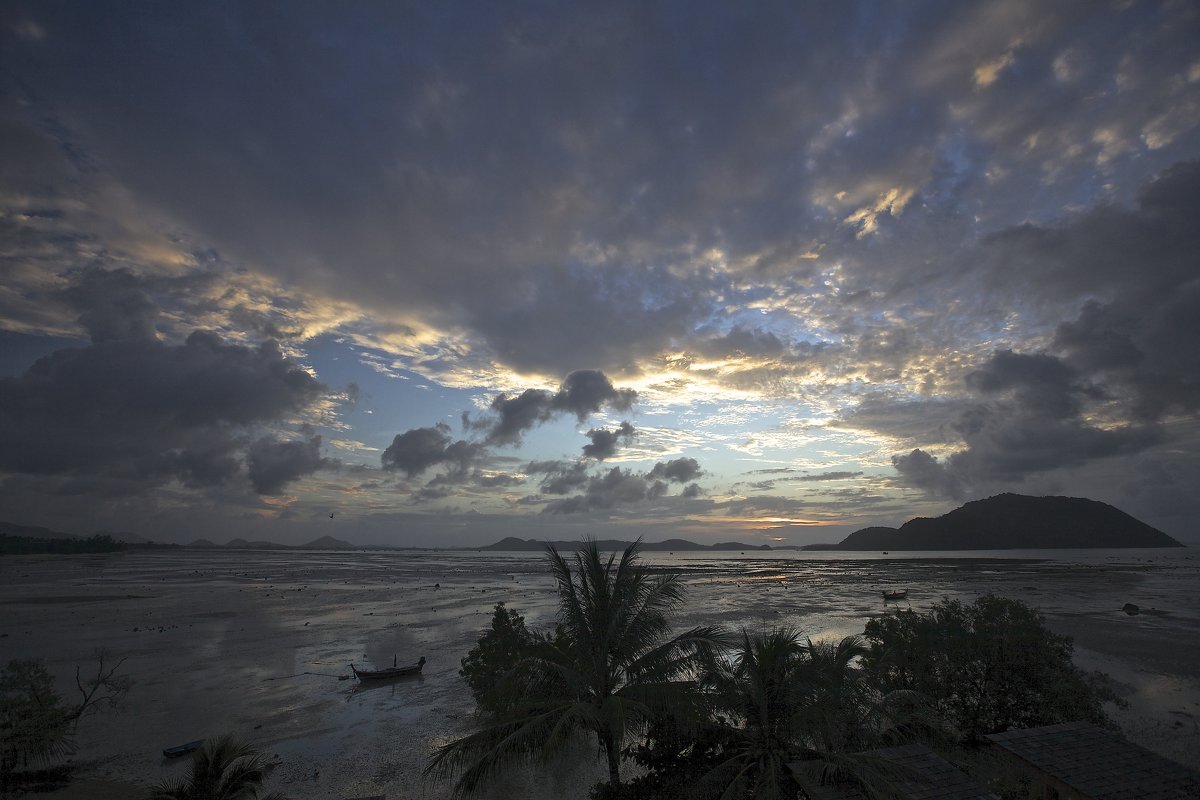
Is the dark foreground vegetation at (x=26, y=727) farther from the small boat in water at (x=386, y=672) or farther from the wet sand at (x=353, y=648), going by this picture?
the small boat in water at (x=386, y=672)

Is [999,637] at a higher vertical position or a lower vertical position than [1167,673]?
higher

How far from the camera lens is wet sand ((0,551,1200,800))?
20797 mm

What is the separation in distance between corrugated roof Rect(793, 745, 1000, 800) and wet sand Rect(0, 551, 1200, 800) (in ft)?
33.3

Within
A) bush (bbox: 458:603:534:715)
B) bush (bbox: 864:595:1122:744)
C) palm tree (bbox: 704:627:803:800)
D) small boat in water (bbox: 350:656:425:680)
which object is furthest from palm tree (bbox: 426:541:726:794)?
small boat in water (bbox: 350:656:425:680)

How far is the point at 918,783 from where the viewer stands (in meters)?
12.5

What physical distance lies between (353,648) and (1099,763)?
132 ft

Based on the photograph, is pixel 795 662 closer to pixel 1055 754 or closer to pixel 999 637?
pixel 1055 754

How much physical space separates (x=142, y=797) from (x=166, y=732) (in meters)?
6.86

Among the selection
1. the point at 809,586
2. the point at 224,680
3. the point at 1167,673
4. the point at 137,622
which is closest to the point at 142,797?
the point at 224,680

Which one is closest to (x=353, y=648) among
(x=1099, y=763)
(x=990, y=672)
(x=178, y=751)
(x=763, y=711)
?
(x=178, y=751)

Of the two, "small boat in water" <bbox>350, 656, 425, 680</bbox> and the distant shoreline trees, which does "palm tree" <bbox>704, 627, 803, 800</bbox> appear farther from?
the distant shoreline trees

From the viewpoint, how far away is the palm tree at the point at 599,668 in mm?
12250

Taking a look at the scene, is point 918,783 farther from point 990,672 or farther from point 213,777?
point 213,777

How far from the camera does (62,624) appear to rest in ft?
152
